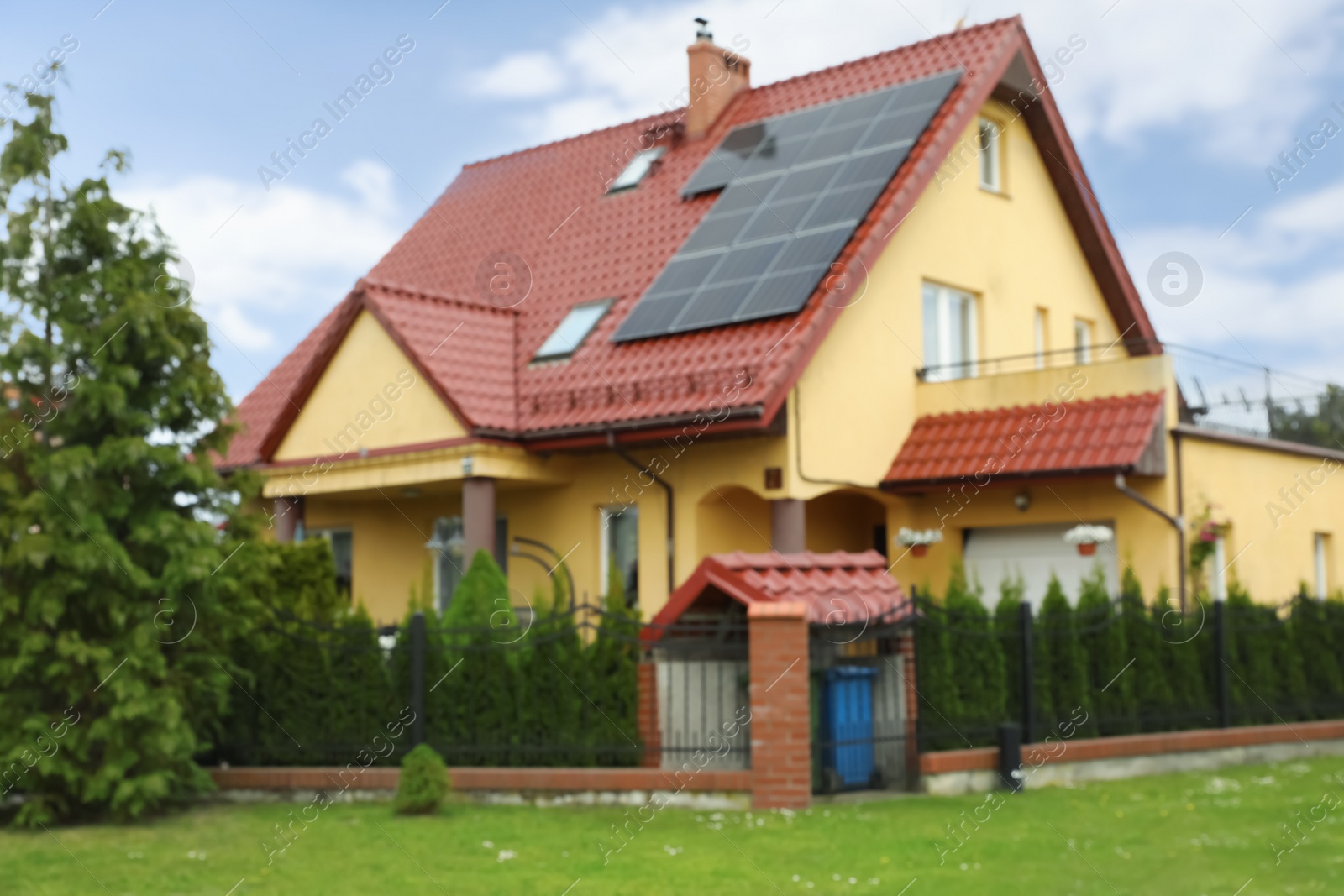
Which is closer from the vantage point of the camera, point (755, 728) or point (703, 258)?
point (755, 728)

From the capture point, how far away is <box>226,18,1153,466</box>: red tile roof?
16453mm

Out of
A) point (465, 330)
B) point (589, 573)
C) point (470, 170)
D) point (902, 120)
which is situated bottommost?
point (589, 573)

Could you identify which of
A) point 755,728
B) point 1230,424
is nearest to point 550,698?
point 755,728

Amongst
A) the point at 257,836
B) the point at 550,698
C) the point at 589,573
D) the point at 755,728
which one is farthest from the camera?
the point at 589,573

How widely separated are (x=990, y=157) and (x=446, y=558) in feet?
30.9

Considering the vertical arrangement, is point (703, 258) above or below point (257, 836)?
above

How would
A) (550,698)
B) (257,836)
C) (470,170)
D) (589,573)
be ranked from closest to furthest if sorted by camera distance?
(257,836), (550,698), (589,573), (470,170)

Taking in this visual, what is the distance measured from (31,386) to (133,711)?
2.77 meters

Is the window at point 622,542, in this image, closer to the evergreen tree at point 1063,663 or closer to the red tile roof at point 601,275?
the red tile roof at point 601,275

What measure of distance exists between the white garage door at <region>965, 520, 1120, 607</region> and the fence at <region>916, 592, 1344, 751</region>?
60.7 inches

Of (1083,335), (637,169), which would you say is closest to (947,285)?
(1083,335)

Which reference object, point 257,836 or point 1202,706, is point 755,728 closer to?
point 257,836

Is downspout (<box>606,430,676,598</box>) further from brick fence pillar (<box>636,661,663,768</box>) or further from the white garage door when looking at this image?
brick fence pillar (<box>636,661,663,768</box>)

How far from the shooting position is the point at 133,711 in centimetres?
1145
